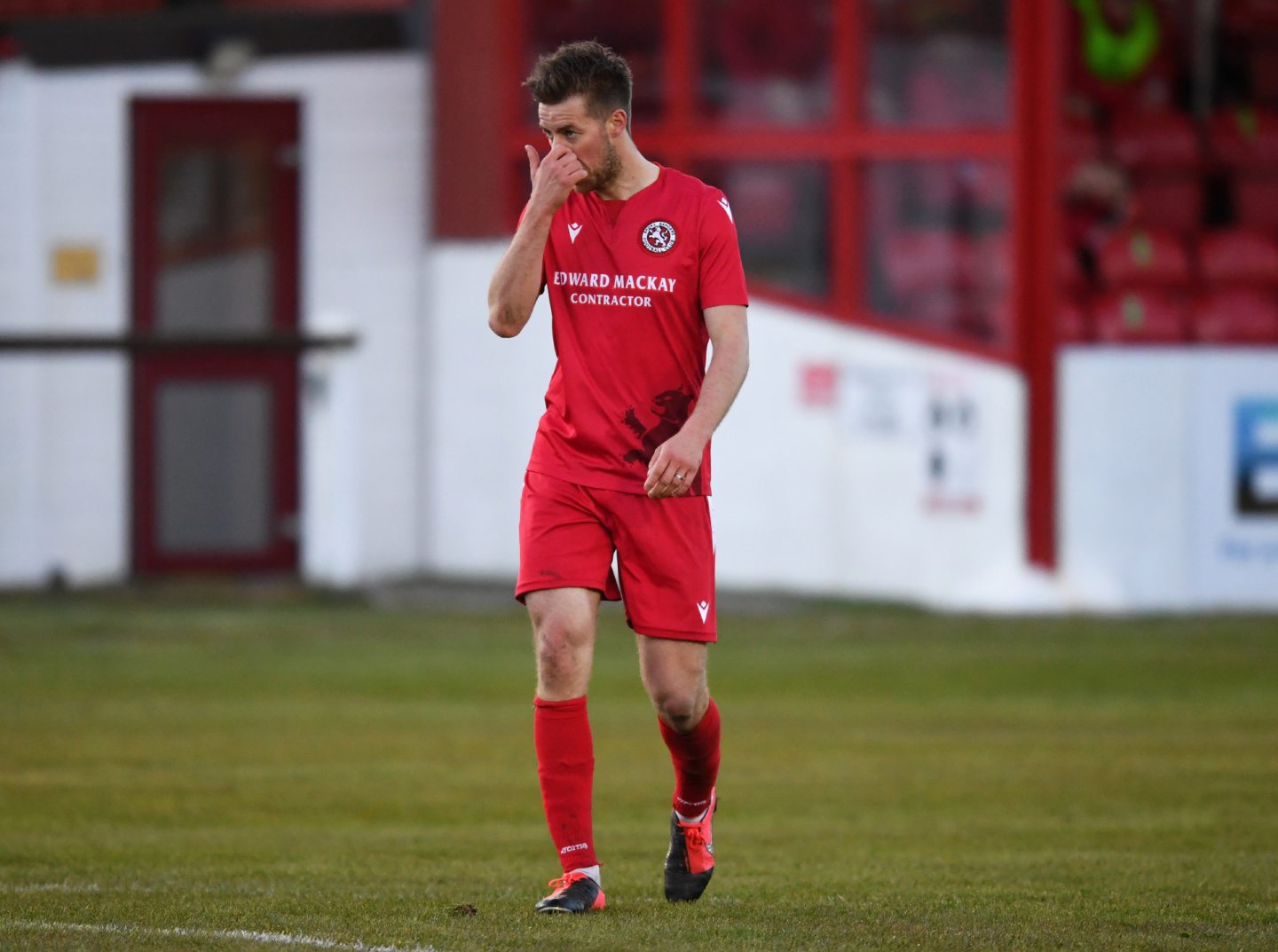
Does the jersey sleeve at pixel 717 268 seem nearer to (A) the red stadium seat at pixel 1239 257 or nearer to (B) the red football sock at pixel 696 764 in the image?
(B) the red football sock at pixel 696 764

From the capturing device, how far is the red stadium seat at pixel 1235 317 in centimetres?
1518

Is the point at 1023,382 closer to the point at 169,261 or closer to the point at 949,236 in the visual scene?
the point at 949,236

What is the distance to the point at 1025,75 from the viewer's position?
49.4ft

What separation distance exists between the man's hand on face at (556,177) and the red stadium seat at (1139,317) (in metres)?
9.90

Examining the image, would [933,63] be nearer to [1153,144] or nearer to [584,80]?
[1153,144]

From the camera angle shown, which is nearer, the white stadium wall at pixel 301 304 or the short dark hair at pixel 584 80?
the short dark hair at pixel 584 80

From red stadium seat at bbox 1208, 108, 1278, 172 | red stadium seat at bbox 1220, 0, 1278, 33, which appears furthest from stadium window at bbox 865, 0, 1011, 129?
red stadium seat at bbox 1220, 0, 1278, 33

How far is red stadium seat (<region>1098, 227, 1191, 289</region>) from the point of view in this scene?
15672 millimetres

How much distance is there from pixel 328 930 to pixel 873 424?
9.98m

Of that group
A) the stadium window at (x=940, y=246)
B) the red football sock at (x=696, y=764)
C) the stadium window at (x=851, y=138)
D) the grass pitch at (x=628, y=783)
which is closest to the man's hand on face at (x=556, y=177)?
the red football sock at (x=696, y=764)

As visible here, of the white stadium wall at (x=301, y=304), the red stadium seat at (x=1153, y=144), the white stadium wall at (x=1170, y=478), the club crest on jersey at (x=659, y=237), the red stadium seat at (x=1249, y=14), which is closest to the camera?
the club crest on jersey at (x=659, y=237)

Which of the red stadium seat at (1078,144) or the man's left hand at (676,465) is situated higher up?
the red stadium seat at (1078,144)

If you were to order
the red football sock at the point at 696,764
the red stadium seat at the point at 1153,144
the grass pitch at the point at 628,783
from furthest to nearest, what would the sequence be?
1. the red stadium seat at the point at 1153,144
2. the red football sock at the point at 696,764
3. the grass pitch at the point at 628,783

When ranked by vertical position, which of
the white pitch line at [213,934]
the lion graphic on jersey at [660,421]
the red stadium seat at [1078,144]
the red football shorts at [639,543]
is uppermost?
the red stadium seat at [1078,144]
